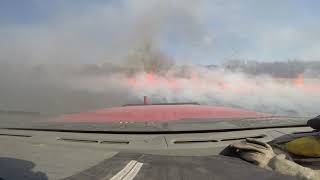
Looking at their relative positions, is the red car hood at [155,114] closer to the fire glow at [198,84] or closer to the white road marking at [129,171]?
the white road marking at [129,171]

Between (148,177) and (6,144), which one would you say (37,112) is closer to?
(6,144)

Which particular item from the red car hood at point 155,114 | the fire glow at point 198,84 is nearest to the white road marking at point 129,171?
the red car hood at point 155,114

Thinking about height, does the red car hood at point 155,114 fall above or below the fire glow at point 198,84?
below

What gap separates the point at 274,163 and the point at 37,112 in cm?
249

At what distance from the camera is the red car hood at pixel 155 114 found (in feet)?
12.2

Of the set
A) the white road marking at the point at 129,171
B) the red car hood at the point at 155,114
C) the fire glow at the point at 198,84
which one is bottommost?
the white road marking at the point at 129,171

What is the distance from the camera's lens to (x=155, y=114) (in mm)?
3855

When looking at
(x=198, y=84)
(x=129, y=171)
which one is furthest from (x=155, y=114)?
(x=198, y=84)

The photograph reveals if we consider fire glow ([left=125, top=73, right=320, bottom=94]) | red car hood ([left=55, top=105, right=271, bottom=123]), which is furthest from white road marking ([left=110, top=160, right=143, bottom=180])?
fire glow ([left=125, top=73, right=320, bottom=94])

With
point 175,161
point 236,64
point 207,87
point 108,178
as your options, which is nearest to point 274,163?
point 175,161

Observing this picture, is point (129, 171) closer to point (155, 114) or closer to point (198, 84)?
point (155, 114)

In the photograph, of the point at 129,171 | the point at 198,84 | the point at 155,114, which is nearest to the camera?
the point at 129,171

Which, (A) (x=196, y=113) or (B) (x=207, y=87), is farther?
(B) (x=207, y=87)

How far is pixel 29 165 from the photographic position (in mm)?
2326
